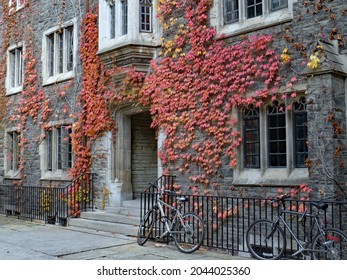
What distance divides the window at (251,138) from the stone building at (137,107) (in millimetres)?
21

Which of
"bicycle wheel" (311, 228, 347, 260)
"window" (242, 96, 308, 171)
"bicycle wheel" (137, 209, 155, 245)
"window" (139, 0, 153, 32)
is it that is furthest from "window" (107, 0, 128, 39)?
"bicycle wheel" (311, 228, 347, 260)

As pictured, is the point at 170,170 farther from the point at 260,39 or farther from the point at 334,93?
the point at 334,93

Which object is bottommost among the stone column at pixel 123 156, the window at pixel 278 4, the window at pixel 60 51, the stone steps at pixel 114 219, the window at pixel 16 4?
the stone steps at pixel 114 219

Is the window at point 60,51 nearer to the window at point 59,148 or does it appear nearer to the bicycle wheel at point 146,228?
the window at point 59,148

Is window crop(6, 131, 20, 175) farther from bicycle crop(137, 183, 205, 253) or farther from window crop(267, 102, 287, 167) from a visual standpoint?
window crop(267, 102, 287, 167)

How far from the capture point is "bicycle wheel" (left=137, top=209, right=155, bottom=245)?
949cm

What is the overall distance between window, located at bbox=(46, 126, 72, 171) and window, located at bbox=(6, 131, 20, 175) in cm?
233

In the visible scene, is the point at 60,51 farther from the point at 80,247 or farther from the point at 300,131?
the point at 300,131

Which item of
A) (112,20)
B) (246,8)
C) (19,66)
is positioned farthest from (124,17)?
(19,66)

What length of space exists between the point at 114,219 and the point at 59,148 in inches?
177

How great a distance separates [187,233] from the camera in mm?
8719

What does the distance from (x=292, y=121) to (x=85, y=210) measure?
22.3ft

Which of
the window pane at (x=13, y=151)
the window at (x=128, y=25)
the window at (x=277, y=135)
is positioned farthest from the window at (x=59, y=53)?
the window at (x=277, y=135)

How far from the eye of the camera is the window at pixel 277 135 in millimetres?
9086
